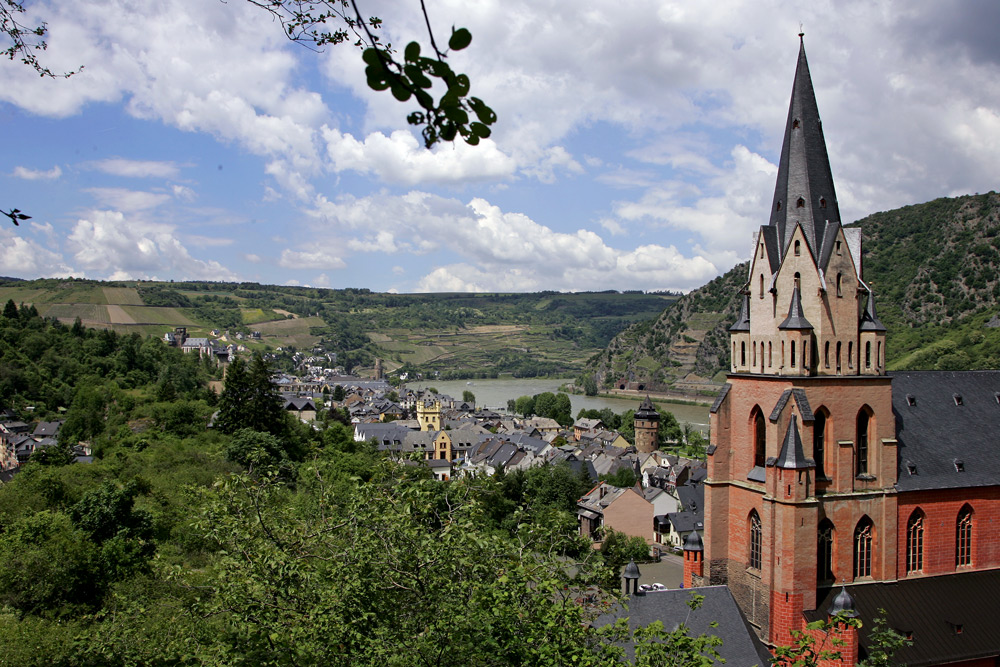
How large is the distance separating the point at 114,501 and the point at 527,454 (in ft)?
167

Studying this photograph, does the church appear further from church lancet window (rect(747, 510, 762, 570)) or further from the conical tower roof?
the conical tower roof

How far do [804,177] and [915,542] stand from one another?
465 inches

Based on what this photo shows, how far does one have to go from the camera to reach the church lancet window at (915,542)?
853 inches

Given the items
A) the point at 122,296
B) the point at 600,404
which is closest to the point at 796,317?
the point at 600,404

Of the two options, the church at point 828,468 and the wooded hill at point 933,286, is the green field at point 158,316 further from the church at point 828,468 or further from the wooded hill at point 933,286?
the church at point 828,468

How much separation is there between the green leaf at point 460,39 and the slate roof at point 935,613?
69.0ft

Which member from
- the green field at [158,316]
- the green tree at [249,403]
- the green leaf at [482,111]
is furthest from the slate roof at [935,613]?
the green field at [158,316]

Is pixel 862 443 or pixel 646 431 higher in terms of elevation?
pixel 862 443

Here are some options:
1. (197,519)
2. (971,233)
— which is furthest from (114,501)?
(971,233)

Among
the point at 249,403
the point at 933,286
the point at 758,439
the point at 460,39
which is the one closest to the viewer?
the point at 460,39

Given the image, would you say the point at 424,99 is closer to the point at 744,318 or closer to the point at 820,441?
the point at 820,441

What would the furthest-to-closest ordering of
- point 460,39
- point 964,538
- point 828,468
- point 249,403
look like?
1. point 249,403
2. point 964,538
3. point 828,468
4. point 460,39

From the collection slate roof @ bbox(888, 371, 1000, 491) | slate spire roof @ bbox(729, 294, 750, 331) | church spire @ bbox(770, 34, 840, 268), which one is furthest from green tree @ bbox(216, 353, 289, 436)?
slate roof @ bbox(888, 371, 1000, 491)

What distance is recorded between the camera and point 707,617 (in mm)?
19625
